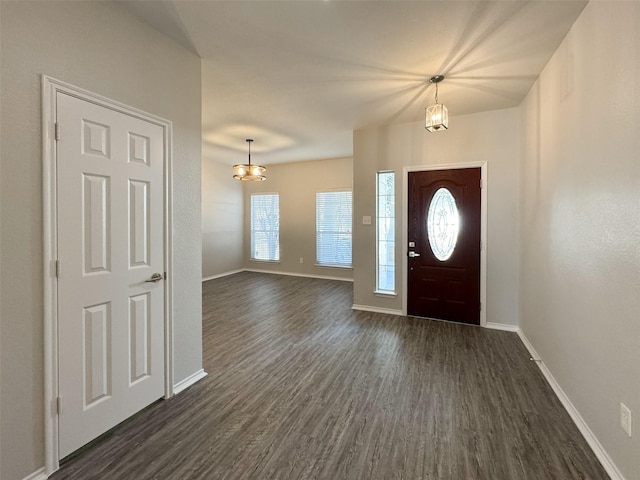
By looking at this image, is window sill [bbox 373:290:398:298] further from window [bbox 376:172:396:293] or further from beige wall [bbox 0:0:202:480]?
beige wall [bbox 0:0:202:480]

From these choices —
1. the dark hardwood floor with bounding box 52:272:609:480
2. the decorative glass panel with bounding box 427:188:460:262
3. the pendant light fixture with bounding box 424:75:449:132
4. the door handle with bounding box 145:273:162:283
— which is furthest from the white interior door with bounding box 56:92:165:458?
the decorative glass panel with bounding box 427:188:460:262

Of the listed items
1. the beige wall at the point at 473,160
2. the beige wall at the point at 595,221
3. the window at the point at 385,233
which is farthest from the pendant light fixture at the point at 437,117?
the window at the point at 385,233

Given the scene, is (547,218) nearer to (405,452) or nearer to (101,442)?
(405,452)

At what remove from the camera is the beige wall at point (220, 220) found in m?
7.07

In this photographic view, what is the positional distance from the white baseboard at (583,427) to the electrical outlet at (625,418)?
0.26 meters

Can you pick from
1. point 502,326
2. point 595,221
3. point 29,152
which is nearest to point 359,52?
point 595,221

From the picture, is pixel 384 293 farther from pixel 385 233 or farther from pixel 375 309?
pixel 385 233

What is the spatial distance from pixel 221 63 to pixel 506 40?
2408mm

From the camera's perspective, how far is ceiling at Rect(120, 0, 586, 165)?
6.57 ft

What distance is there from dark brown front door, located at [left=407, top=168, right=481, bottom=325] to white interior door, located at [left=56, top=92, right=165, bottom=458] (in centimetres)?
329

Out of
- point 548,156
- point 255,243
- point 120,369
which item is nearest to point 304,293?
point 255,243

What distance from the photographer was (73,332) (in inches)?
68.7

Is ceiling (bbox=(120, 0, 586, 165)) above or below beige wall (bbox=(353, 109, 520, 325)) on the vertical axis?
above

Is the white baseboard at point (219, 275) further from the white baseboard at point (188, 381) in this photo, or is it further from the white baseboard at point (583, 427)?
the white baseboard at point (583, 427)
